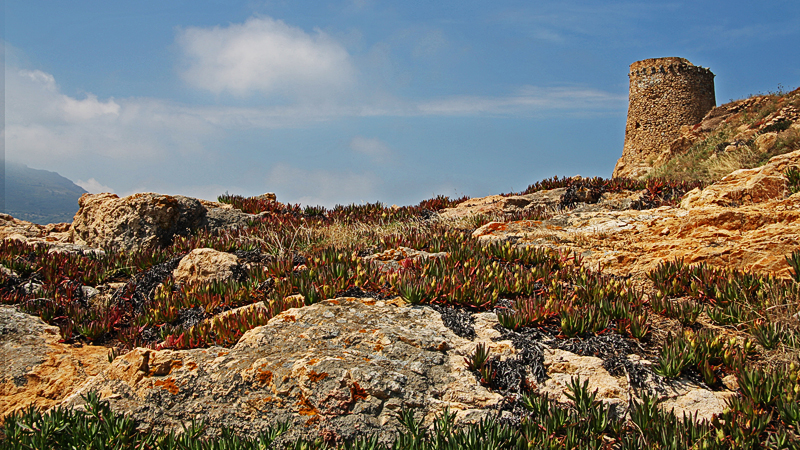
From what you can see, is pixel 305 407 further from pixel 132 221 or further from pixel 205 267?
pixel 132 221

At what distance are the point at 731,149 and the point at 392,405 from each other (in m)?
21.6

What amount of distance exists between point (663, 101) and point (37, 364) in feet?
125

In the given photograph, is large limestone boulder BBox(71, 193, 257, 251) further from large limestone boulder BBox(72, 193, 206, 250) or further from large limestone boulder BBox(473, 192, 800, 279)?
large limestone boulder BBox(473, 192, 800, 279)

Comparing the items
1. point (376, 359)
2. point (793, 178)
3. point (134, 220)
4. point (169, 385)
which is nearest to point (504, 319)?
point (376, 359)

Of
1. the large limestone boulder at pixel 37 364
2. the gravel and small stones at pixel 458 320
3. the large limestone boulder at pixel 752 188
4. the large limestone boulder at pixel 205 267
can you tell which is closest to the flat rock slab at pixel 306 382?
the gravel and small stones at pixel 458 320

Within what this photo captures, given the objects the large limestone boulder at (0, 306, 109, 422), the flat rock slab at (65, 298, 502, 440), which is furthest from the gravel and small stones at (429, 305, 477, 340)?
the large limestone boulder at (0, 306, 109, 422)

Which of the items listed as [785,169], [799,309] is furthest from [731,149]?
[799,309]

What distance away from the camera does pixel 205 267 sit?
7.04 meters

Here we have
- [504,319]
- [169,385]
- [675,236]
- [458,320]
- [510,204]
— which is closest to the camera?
[169,385]

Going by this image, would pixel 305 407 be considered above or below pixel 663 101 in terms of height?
below

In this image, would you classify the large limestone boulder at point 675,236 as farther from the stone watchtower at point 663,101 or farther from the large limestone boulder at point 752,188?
the stone watchtower at point 663,101

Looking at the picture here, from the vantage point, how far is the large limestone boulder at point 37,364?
176 inches

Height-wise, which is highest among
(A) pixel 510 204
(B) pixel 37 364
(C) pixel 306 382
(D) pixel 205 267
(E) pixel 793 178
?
(E) pixel 793 178

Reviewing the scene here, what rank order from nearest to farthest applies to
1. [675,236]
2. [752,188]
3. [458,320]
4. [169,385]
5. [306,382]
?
1. [306,382]
2. [169,385]
3. [458,320]
4. [675,236]
5. [752,188]
